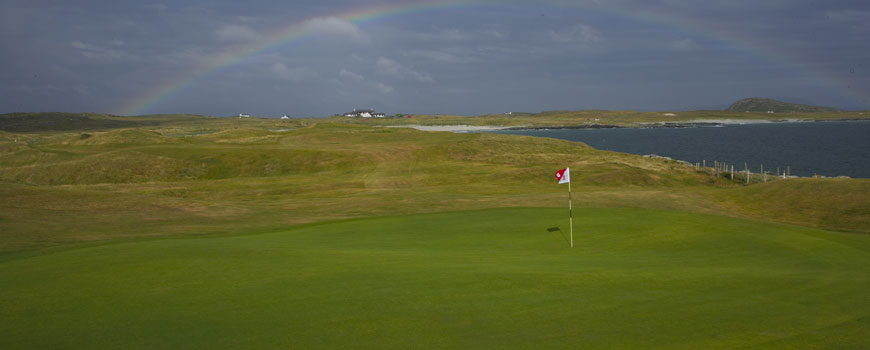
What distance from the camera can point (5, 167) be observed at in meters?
63.2

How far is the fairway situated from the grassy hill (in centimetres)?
5

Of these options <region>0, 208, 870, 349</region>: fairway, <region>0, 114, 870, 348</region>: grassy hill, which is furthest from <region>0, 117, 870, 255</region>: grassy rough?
<region>0, 208, 870, 349</region>: fairway

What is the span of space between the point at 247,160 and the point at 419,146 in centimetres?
2329

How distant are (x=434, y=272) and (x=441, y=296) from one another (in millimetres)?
2218

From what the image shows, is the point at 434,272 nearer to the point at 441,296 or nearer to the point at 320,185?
the point at 441,296

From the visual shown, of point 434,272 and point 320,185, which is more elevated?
point 434,272

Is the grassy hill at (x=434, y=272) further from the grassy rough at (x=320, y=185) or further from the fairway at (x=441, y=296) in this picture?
the grassy rough at (x=320, y=185)

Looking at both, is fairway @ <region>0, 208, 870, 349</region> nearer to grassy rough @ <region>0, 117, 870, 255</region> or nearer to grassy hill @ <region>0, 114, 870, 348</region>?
grassy hill @ <region>0, 114, 870, 348</region>

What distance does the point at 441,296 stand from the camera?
11555mm

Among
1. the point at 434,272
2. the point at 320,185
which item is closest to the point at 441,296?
the point at 434,272

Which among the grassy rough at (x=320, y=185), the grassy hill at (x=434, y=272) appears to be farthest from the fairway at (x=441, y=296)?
the grassy rough at (x=320, y=185)

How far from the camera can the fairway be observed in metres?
9.33

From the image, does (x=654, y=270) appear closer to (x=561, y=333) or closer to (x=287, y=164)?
(x=561, y=333)

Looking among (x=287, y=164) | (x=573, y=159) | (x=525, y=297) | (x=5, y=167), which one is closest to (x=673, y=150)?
(x=573, y=159)
